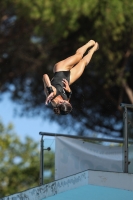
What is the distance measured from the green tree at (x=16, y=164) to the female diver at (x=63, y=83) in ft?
45.7

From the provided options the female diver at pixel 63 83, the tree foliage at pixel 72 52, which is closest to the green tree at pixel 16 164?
the tree foliage at pixel 72 52

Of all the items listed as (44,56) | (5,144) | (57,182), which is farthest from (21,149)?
(57,182)

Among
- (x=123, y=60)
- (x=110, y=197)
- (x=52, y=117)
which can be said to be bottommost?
(x=110, y=197)

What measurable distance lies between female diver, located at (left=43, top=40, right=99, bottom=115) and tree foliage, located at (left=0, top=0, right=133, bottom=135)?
14139 mm

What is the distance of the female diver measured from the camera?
36.0 feet

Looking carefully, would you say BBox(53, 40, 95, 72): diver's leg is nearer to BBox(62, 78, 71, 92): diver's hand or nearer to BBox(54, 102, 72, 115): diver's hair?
BBox(62, 78, 71, 92): diver's hand

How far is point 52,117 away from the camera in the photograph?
93.4 ft

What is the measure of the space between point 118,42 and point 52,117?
176 inches

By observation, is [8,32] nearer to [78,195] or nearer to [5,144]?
[5,144]

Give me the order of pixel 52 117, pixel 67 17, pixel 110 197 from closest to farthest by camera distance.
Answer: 1. pixel 110 197
2. pixel 67 17
3. pixel 52 117

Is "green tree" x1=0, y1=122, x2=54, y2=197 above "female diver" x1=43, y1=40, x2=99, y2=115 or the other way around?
the other way around

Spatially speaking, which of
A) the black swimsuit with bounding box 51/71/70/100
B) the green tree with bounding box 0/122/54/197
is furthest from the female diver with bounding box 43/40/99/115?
the green tree with bounding box 0/122/54/197

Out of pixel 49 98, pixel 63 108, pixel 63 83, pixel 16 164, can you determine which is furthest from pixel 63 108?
pixel 16 164

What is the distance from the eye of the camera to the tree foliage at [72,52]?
26484 millimetres
